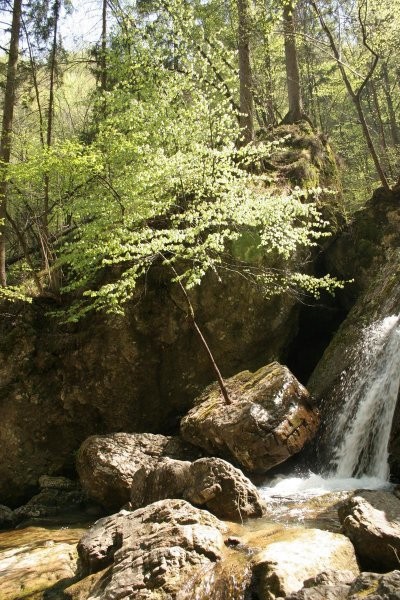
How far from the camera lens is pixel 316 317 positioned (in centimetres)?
1304

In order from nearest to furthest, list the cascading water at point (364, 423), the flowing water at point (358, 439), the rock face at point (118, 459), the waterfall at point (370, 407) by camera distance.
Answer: the flowing water at point (358, 439) < the cascading water at point (364, 423) < the waterfall at point (370, 407) < the rock face at point (118, 459)

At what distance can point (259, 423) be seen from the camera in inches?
328

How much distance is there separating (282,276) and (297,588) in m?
8.22

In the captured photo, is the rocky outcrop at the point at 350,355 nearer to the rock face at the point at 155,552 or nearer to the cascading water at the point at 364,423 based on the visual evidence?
the cascading water at the point at 364,423

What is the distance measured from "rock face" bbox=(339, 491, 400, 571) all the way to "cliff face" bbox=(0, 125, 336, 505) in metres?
6.58

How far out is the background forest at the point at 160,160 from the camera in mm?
9047

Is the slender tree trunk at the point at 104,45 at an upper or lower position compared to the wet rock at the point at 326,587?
upper

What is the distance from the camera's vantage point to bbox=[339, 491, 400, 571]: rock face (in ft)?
14.5

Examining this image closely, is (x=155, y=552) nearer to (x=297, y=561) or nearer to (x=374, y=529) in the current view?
(x=297, y=561)

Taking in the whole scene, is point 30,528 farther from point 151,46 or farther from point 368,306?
point 151,46

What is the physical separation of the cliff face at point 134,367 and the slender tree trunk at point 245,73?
5.12 meters

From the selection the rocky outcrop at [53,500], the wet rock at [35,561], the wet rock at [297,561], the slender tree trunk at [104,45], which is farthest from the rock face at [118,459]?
the slender tree trunk at [104,45]

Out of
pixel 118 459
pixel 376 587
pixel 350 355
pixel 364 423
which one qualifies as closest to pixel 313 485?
pixel 364 423

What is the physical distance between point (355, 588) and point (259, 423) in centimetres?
493
